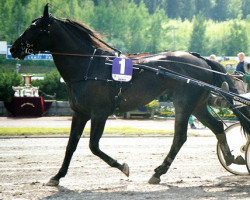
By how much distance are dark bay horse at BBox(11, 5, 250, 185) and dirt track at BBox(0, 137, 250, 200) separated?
0.32m

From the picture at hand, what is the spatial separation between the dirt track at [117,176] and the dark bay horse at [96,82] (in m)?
0.32

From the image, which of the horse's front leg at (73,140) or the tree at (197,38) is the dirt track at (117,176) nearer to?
the horse's front leg at (73,140)

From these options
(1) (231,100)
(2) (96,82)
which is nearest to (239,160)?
(1) (231,100)

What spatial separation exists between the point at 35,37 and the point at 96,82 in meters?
1.05

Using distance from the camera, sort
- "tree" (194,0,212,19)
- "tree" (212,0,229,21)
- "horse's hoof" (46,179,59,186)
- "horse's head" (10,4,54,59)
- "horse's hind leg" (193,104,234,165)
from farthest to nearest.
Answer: "tree" (212,0,229,21) → "tree" (194,0,212,19) → "horse's hind leg" (193,104,234,165) → "horse's head" (10,4,54,59) → "horse's hoof" (46,179,59,186)

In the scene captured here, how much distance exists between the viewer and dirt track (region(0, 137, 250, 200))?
6.28 meters

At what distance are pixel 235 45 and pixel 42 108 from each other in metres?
75.8

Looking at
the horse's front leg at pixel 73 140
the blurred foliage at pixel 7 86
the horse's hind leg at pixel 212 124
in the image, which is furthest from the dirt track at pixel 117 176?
the blurred foliage at pixel 7 86

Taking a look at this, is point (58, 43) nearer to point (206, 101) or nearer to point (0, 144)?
point (206, 101)

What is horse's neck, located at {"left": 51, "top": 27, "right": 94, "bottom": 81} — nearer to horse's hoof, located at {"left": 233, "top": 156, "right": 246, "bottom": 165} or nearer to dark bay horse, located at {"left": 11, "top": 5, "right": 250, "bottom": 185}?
dark bay horse, located at {"left": 11, "top": 5, "right": 250, "bottom": 185}

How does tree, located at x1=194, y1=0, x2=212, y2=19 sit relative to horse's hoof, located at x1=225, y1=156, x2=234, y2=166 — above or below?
above

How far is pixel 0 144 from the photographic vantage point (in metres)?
11.9

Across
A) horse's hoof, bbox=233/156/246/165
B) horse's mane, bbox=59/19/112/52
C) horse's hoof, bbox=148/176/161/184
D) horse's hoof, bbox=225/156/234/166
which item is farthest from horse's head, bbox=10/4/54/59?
horse's hoof, bbox=233/156/246/165

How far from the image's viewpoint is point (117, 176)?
7582 millimetres
